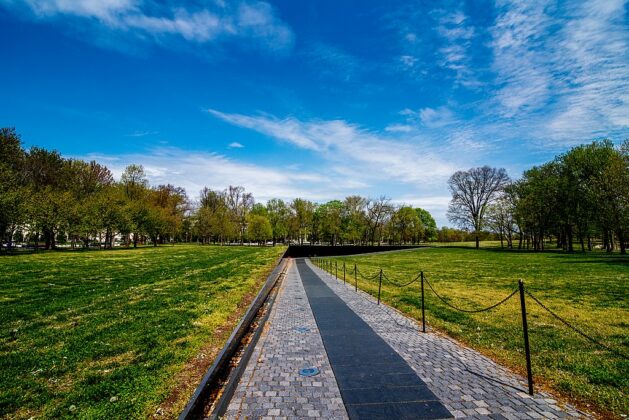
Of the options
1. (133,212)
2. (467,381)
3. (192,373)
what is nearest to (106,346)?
(192,373)

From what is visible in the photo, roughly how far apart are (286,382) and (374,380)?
1495 mm

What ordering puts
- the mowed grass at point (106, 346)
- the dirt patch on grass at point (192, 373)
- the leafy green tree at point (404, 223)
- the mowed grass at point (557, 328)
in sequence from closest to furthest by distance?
the dirt patch on grass at point (192, 373)
the mowed grass at point (106, 346)
the mowed grass at point (557, 328)
the leafy green tree at point (404, 223)

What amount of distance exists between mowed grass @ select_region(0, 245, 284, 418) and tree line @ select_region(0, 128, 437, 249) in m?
33.5

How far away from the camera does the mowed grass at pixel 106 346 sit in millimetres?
4418

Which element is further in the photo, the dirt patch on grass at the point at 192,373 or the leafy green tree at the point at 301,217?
the leafy green tree at the point at 301,217

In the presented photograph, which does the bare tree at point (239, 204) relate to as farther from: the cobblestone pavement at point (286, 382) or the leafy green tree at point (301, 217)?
the cobblestone pavement at point (286, 382)

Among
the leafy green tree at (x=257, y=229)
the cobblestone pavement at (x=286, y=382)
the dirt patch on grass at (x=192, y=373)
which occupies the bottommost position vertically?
the cobblestone pavement at (x=286, y=382)

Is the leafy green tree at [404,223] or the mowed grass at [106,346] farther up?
the leafy green tree at [404,223]

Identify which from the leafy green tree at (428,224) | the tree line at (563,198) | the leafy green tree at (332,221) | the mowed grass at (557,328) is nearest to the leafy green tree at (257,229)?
the leafy green tree at (332,221)

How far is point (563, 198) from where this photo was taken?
44.2 metres

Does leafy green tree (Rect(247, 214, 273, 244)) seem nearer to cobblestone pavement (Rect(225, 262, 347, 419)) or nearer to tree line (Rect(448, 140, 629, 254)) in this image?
tree line (Rect(448, 140, 629, 254))

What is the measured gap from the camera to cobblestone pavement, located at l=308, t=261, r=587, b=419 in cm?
434

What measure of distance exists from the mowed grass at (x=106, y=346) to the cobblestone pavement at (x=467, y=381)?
398cm

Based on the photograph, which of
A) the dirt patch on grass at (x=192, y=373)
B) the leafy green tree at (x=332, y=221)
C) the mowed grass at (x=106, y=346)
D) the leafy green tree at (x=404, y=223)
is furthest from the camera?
the leafy green tree at (x=404, y=223)
